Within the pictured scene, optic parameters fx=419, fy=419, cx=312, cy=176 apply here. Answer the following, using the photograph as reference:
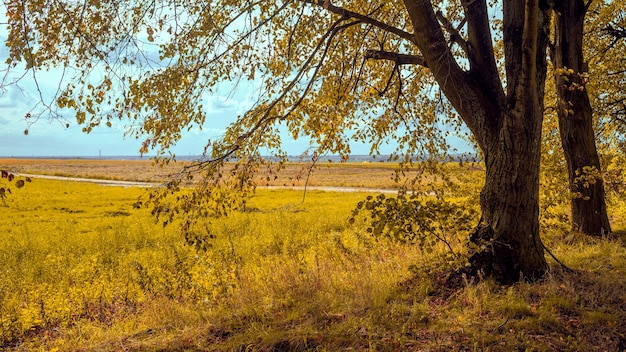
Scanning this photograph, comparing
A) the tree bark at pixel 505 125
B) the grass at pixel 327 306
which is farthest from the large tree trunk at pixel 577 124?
the tree bark at pixel 505 125

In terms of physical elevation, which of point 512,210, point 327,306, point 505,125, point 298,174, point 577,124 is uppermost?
point 577,124

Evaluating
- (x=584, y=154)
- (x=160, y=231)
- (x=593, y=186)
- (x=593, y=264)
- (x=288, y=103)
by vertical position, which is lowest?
(x=160, y=231)

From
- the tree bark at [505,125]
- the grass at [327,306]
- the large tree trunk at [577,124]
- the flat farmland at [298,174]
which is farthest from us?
the large tree trunk at [577,124]

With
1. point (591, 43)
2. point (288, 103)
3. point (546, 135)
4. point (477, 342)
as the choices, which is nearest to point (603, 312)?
point (477, 342)

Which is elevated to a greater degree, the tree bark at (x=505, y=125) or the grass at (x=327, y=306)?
the tree bark at (x=505, y=125)

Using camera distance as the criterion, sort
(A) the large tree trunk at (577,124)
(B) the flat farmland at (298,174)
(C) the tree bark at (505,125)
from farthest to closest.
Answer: (A) the large tree trunk at (577,124) < (B) the flat farmland at (298,174) < (C) the tree bark at (505,125)

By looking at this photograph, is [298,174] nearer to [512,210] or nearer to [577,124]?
[512,210]

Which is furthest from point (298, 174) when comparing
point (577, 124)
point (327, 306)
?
point (577, 124)

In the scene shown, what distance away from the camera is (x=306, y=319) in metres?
5.11

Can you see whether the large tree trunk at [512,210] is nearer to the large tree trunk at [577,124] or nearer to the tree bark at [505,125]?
the tree bark at [505,125]

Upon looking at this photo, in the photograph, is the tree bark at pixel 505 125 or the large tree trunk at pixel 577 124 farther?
the large tree trunk at pixel 577 124

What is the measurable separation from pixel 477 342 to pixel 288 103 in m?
4.13

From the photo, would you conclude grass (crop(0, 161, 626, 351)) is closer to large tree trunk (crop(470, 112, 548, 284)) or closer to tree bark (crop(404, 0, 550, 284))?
large tree trunk (crop(470, 112, 548, 284))

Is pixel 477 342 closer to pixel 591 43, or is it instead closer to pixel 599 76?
pixel 599 76
